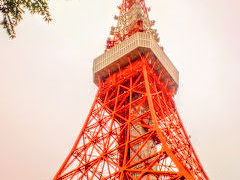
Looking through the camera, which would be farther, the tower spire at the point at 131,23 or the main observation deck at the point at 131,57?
the tower spire at the point at 131,23

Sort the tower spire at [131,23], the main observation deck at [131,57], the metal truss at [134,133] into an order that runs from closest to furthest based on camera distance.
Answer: the metal truss at [134,133] → the main observation deck at [131,57] → the tower spire at [131,23]

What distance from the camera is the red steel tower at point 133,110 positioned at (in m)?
13.7

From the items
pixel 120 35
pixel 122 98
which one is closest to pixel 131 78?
pixel 122 98

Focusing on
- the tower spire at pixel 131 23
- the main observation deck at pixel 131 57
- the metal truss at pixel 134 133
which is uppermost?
the tower spire at pixel 131 23

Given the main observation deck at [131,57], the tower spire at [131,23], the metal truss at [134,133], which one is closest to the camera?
the metal truss at [134,133]

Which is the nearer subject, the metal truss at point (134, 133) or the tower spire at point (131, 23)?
the metal truss at point (134, 133)

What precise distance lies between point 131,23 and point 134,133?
994cm

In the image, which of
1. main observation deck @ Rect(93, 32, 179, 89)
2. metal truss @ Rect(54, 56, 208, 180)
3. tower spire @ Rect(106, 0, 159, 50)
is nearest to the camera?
metal truss @ Rect(54, 56, 208, 180)

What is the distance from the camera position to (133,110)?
18.1 meters

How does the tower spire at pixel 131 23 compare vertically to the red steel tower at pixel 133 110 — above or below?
above

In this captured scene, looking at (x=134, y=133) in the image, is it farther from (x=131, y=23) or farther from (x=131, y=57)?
(x=131, y=23)

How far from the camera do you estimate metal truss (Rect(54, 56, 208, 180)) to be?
1232 centimetres

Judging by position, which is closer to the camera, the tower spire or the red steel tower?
the red steel tower

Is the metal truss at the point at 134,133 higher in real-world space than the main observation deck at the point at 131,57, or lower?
lower
